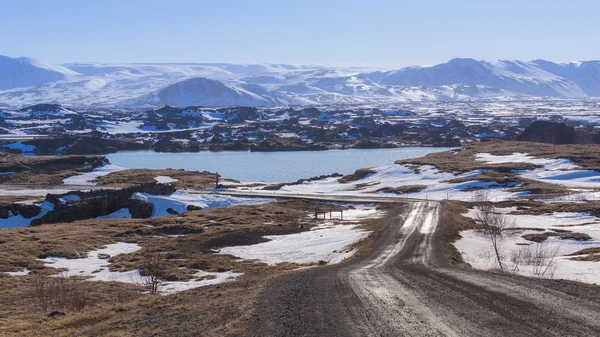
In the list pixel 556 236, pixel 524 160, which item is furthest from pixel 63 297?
pixel 524 160

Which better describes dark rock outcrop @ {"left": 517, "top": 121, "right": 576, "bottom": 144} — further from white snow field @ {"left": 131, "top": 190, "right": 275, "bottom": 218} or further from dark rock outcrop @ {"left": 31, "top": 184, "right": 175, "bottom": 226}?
dark rock outcrop @ {"left": 31, "top": 184, "right": 175, "bottom": 226}

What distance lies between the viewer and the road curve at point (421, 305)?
1265 centimetres

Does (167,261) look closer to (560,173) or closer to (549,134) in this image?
(560,173)

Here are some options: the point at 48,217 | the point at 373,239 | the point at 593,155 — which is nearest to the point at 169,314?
the point at 373,239

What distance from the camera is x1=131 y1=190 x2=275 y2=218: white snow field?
204 feet

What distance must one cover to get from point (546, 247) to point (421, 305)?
24.6m

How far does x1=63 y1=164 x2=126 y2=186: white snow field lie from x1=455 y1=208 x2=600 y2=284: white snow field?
218ft

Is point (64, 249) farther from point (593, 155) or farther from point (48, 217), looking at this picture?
point (593, 155)

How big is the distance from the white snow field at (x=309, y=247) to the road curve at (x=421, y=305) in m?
11.3

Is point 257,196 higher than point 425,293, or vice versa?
point 425,293

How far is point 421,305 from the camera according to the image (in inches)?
582

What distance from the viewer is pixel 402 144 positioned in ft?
559

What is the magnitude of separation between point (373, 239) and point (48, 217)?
122 feet

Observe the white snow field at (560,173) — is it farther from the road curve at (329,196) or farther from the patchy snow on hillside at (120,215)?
the patchy snow on hillside at (120,215)
